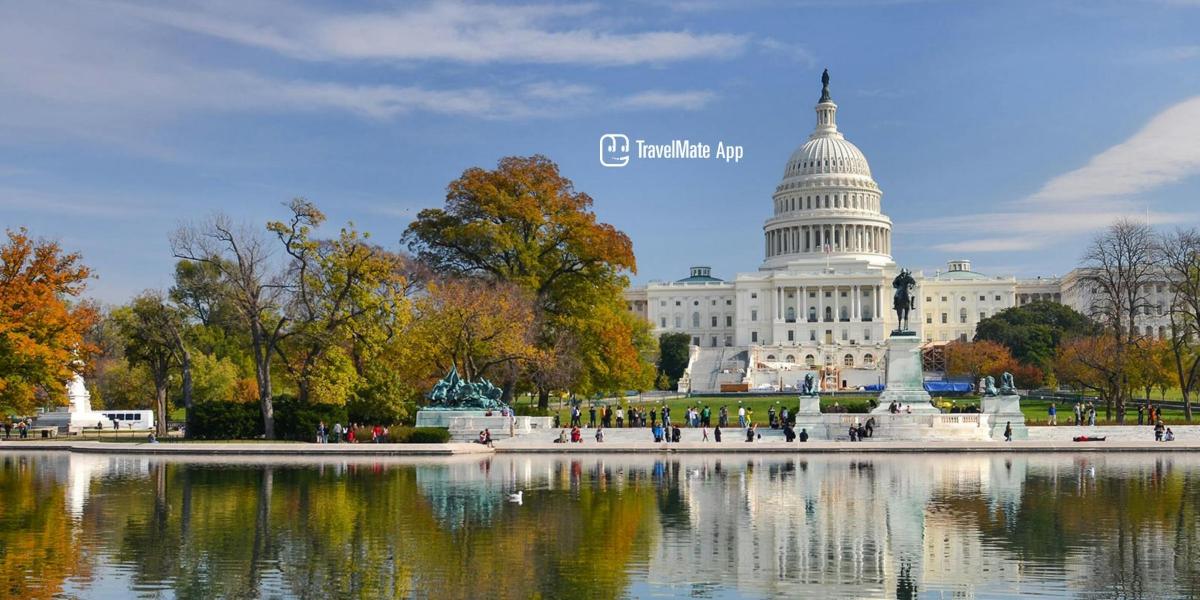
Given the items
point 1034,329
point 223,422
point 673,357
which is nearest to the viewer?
point 223,422

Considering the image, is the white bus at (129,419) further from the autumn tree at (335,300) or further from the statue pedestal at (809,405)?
the statue pedestal at (809,405)

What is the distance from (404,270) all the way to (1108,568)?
53.2m

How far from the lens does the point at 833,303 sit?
158m

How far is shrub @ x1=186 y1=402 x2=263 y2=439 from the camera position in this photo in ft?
150

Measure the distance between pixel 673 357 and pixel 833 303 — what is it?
32603mm

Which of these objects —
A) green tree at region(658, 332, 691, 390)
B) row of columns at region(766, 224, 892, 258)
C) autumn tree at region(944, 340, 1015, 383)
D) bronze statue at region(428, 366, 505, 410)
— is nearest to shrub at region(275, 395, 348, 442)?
bronze statue at region(428, 366, 505, 410)

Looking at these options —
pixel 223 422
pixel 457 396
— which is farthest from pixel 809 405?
pixel 223 422

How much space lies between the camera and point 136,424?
6625 centimetres

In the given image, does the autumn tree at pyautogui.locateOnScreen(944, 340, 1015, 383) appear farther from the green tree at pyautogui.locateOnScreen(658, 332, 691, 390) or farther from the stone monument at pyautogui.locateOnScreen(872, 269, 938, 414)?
the stone monument at pyautogui.locateOnScreen(872, 269, 938, 414)

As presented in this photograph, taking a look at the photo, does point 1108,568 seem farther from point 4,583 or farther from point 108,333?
point 108,333

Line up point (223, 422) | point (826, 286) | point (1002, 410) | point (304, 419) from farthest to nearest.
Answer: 1. point (826, 286)
2. point (1002, 410)
3. point (223, 422)
4. point (304, 419)

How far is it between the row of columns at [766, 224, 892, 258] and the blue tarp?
60.9 meters

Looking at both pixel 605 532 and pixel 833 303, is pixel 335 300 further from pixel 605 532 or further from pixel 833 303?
pixel 833 303

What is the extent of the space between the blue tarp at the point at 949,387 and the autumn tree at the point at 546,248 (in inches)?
1758
